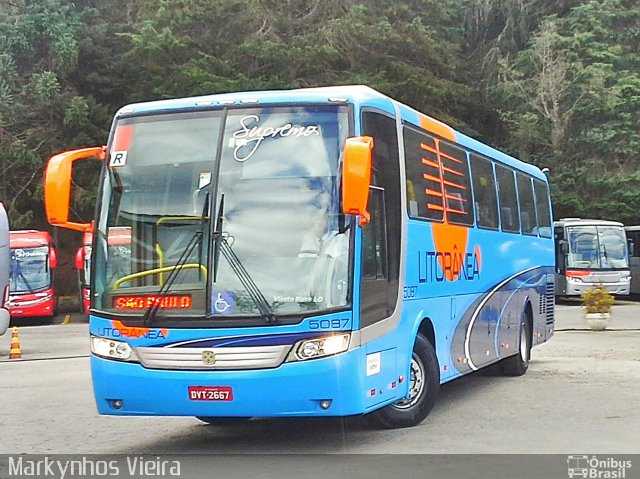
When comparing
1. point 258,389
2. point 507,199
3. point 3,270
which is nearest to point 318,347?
point 258,389

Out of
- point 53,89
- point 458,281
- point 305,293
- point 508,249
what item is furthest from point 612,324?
point 53,89

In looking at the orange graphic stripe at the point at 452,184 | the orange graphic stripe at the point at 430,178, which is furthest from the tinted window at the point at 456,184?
the orange graphic stripe at the point at 430,178

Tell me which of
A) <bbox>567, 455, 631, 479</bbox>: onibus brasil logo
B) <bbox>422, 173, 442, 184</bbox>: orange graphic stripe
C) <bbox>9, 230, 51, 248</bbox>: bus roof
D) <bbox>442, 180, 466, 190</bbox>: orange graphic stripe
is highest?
<bbox>9, 230, 51, 248</bbox>: bus roof

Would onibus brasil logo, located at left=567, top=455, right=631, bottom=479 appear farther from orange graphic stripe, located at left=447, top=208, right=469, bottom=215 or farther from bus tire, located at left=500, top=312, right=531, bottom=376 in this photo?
bus tire, located at left=500, top=312, right=531, bottom=376

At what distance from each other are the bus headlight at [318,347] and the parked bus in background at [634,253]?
3194 centimetres

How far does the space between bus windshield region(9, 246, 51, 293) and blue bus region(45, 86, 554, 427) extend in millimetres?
25918

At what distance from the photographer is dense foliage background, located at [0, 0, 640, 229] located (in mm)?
37219

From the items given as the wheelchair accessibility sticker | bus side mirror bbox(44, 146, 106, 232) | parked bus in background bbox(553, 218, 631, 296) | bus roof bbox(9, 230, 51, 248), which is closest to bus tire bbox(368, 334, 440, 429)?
the wheelchair accessibility sticker

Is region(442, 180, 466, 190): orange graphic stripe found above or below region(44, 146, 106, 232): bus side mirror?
above

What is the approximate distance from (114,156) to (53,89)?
29.5 metres

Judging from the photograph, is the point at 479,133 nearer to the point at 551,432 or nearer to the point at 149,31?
the point at 149,31

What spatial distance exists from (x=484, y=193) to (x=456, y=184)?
1.27m

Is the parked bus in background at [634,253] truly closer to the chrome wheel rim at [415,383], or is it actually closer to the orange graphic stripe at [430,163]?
the orange graphic stripe at [430,163]

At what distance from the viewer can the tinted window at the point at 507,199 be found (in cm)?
1409
